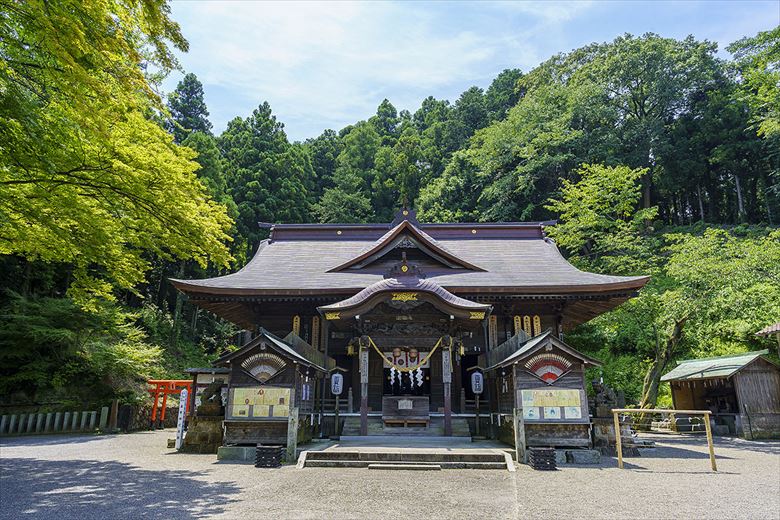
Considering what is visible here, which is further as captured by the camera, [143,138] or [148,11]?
[143,138]

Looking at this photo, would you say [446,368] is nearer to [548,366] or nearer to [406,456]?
[548,366]

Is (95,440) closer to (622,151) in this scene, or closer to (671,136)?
(622,151)

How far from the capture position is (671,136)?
34375mm

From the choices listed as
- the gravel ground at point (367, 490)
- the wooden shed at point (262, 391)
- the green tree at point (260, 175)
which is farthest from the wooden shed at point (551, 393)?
the green tree at point (260, 175)

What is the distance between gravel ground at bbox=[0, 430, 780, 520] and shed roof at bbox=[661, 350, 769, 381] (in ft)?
19.0

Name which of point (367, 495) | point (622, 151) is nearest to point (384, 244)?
point (367, 495)

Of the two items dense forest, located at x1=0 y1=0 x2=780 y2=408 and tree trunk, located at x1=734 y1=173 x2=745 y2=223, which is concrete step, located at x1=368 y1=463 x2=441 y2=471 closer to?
dense forest, located at x1=0 y1=0 x2=780 y2=408

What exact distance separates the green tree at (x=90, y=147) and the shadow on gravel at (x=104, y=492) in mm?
3346

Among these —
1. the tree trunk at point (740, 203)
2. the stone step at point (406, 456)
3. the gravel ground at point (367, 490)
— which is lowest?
the gravel ground at point (367, 490)

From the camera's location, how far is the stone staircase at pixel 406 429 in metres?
12.0

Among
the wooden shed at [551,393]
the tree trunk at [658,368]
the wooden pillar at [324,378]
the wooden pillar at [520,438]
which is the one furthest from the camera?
the tree trunk at [658,368]

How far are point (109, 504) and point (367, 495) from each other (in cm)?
317

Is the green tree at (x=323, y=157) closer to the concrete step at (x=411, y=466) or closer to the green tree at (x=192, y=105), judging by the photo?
the green tree at (x=192, y=105)

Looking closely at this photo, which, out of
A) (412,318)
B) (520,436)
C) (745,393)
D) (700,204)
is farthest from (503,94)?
(520,436)
